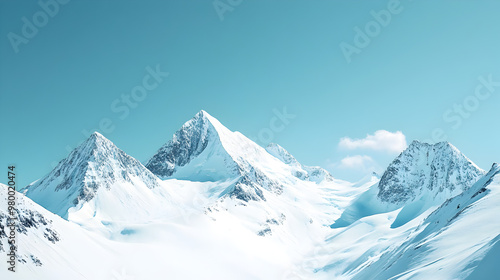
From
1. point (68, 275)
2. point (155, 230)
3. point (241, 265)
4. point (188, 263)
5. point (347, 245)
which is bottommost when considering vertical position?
point (347, 245)

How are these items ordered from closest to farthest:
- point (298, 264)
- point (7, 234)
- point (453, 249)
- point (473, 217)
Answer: point (453, 249), point (473, 217), point (7, 234), point (298, 264)

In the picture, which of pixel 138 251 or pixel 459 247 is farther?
pixel 138 251

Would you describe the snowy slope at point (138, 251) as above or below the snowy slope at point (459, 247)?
above

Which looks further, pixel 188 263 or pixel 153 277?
pixel 188 263

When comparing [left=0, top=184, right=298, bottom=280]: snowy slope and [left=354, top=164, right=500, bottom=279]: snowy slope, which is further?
[left=0, top=184, right=298, bottom=280]: snowy slope

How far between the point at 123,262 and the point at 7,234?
44.2m

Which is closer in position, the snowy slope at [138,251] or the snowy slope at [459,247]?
the snowy slope at [459,247]

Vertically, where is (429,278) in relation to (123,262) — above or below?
below

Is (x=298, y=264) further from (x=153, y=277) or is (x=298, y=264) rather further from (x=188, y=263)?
(x=153, y=277)

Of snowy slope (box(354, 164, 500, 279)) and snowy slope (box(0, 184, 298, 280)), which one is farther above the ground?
snowy slope (box(0, 184, 298, 280))

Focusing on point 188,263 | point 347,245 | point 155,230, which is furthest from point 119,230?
point 347,245

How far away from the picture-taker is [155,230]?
166 meters

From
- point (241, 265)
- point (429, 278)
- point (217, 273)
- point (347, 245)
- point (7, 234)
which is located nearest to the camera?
point (429, 278)

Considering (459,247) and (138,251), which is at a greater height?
(138,251)
